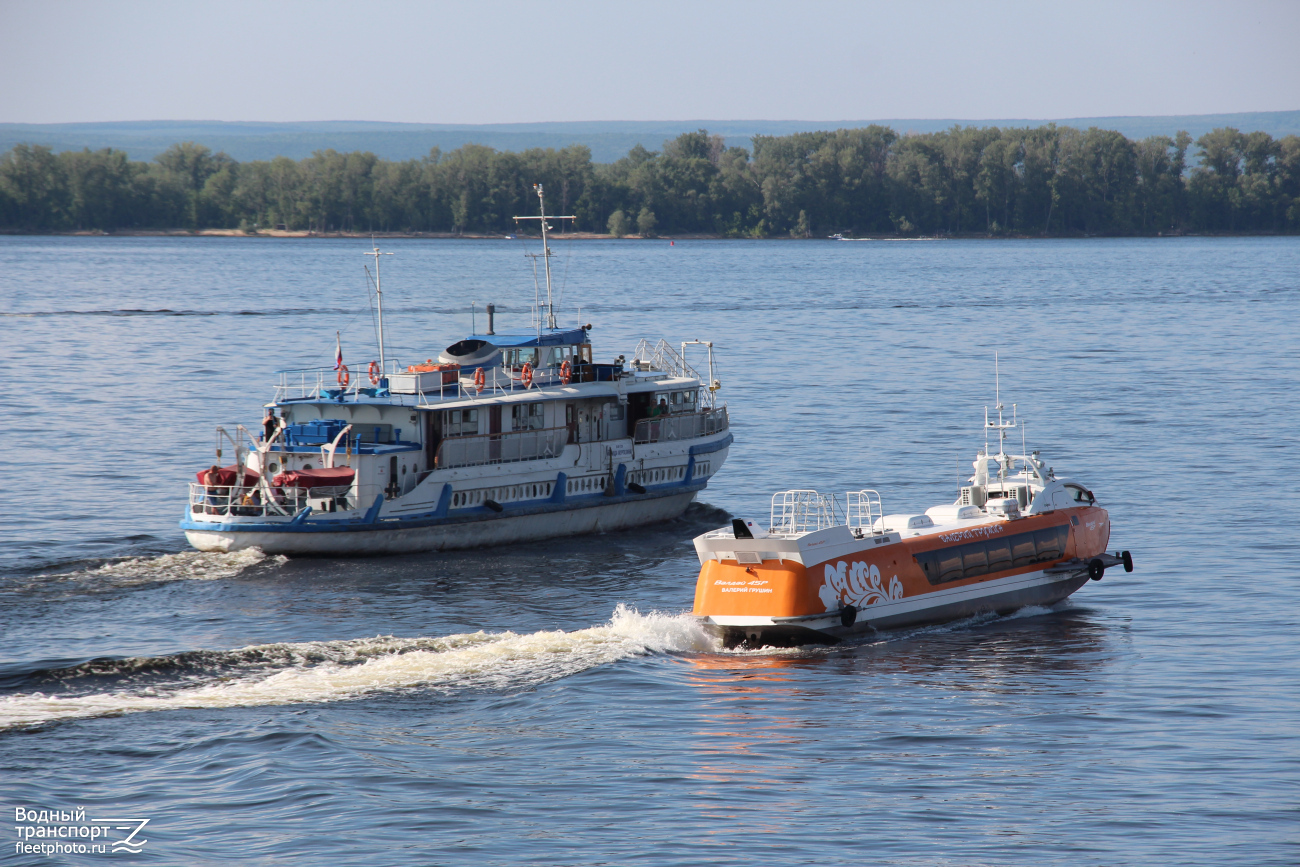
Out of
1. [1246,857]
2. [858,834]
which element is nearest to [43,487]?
[858,834]

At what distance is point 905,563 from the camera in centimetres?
3194

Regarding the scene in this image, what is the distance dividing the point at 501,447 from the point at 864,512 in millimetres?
11859

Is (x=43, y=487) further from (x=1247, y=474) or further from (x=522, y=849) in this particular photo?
(x=1247, y=474)

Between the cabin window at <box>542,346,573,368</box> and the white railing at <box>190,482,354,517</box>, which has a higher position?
the cabin window at <box>542,346,573,368</box>

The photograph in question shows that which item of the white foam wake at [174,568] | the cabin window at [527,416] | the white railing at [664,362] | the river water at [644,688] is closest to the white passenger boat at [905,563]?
the river water at [644,688]

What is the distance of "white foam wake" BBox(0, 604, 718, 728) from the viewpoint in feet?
83.8

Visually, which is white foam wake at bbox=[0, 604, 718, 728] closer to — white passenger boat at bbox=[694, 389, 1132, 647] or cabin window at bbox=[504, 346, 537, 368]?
white passenger boat at bbox=[694, 389, 1132, 647]

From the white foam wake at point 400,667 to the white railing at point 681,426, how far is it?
14771mm

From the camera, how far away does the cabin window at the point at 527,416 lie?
43.5m

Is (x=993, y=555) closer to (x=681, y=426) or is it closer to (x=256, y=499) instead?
(x=681, y=426)

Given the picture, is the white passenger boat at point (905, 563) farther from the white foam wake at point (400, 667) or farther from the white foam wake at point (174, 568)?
the white foam wake at point (174, 568)

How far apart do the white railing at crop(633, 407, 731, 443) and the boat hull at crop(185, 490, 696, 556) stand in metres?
2.14

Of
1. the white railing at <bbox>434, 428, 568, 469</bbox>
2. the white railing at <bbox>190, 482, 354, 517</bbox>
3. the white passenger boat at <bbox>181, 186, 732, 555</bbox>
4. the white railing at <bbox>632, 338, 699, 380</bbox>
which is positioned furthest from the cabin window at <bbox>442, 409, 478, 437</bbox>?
the white railing at <bbox>632, 338, 699, 380</bbox>

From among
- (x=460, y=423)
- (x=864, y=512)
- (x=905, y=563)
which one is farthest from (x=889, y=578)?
(x=460, y=423)
